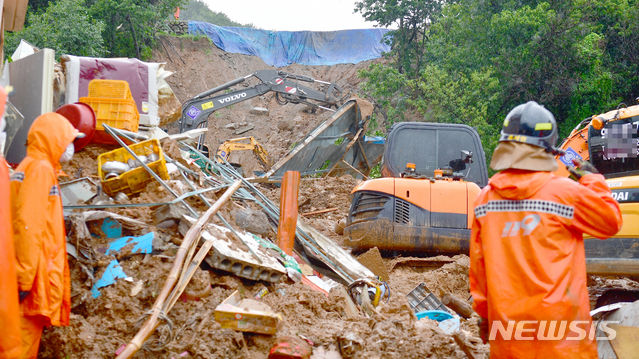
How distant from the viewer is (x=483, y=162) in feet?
20.9

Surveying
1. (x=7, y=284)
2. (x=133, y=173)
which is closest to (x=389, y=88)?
(x=133, y=173)

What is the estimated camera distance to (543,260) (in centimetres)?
214

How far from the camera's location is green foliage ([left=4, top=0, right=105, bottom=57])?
1416 cm

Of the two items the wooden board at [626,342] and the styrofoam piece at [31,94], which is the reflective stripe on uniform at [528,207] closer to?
Result: the wooden board at [626,342]

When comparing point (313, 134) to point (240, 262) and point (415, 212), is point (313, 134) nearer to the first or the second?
point (415, 212)

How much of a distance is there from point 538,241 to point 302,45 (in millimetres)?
24272

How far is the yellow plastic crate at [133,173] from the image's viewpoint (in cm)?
436

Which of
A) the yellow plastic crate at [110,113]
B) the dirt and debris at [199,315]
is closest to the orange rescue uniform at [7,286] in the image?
the dirt and debris at [199,315]

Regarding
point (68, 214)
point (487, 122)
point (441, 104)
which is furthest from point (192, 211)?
point (487, 122)

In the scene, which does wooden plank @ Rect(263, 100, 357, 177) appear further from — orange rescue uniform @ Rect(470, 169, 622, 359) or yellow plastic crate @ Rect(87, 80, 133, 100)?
orange rescue uniform @ Rect(470, 169, 622, 359)

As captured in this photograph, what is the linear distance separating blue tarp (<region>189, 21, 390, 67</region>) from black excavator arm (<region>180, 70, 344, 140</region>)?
11774mm

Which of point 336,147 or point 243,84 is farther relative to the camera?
point 243,84

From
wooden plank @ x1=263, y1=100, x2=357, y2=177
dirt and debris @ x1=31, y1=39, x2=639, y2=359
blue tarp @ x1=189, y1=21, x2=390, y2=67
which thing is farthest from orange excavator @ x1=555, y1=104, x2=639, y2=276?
blue tarp @ x1=189, y1=21, x2=390, y2=67

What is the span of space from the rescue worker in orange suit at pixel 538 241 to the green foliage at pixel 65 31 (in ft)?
48.4
